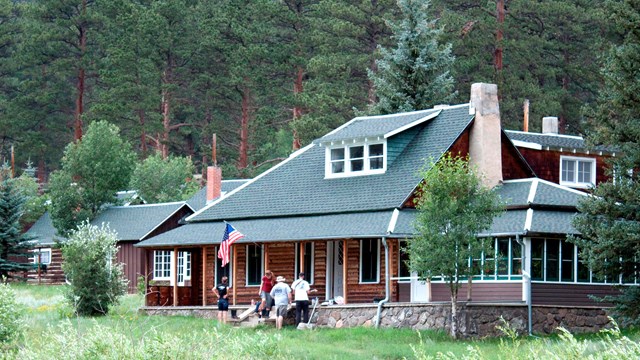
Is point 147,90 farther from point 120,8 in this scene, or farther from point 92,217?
point 92,217

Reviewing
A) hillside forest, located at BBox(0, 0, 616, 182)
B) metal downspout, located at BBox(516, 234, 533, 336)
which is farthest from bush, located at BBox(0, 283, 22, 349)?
hillside forest, located at BBox(0, 0, 616, 182)

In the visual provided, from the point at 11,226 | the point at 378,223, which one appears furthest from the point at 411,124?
the point at 11,226

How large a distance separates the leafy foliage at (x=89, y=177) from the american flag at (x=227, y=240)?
22989 mm

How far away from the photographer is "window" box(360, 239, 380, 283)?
43.1m

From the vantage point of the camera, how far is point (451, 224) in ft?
124

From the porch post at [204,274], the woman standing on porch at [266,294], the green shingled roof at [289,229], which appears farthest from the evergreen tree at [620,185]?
the porch post at [204,274]

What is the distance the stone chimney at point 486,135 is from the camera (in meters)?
43.7

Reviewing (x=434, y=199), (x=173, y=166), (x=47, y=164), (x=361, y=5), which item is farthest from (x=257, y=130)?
(x=434, y=199)

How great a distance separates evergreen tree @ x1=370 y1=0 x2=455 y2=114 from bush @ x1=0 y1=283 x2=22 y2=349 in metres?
28.7

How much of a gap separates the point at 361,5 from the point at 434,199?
3722cm

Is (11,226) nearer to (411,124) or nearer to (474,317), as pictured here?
(411,124)

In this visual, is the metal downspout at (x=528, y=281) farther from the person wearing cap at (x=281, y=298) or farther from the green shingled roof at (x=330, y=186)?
the person wearing cap at (x=281, y=298)

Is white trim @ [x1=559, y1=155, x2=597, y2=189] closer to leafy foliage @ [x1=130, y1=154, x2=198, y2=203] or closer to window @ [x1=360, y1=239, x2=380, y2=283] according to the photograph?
window @ [x1=360, y1=239, x2=380, y2=283]

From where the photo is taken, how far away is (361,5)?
241 ft
